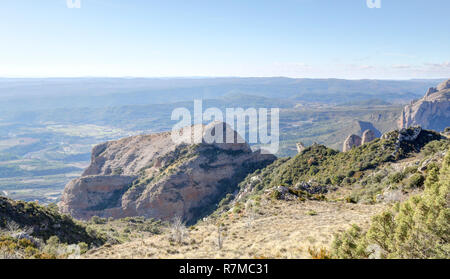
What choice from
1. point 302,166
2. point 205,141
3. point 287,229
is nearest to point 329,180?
point 302,166

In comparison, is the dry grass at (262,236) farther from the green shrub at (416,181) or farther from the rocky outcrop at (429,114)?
the rocky outcrop at (429,114)

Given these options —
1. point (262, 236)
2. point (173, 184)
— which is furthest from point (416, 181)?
point (173, 184)

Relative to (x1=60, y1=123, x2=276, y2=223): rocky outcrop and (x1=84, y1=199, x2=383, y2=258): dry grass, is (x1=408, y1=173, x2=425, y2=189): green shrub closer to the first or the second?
(x1=84, y1=199, x2=383, y2=258): dry grass

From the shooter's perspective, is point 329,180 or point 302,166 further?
point 302,166

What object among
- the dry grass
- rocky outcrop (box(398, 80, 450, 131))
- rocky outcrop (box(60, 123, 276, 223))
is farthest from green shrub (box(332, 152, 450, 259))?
rocky outcrop (box(398, 80, 450, 131))

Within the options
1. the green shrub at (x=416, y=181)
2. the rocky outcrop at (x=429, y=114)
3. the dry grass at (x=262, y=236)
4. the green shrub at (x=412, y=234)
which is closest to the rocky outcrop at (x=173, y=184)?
the dry grass at (x=262, y=236)
